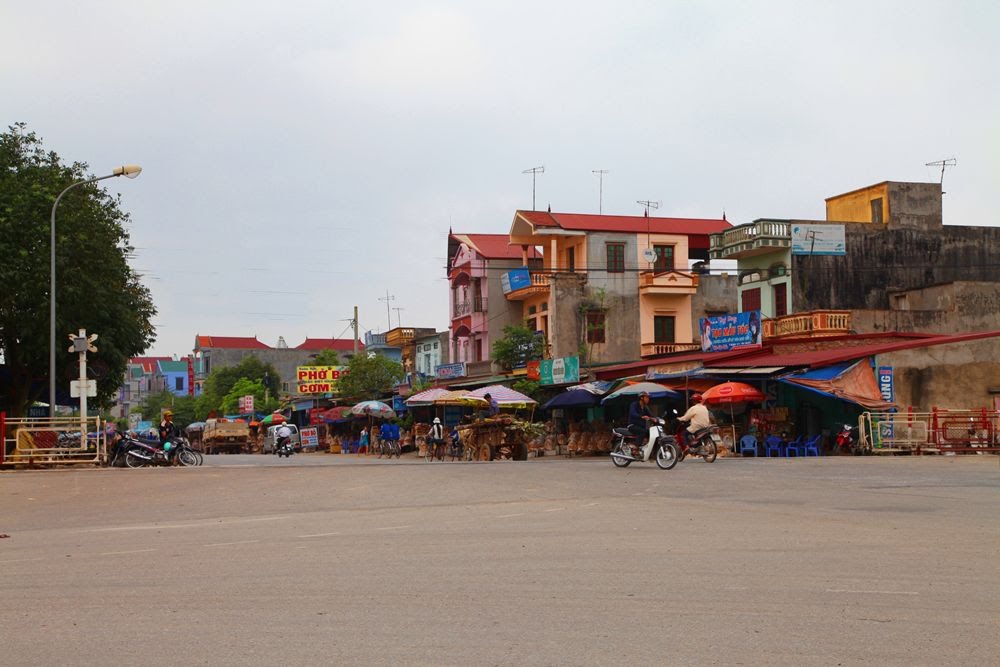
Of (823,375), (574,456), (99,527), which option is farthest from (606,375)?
(99,527)

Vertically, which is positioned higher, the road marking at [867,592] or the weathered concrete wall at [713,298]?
the weathered concrete wall at [713,298]

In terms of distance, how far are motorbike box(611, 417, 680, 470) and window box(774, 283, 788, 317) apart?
26.0m

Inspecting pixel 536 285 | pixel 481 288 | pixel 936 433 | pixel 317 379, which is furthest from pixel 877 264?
pixel 317 379

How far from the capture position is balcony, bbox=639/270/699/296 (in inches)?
2274

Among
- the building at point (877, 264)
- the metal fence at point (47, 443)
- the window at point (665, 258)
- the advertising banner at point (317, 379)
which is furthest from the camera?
the advertising banner at point (317, 379)

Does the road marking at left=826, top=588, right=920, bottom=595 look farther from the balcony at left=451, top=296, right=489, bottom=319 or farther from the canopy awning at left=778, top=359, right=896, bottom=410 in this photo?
the balcony at left=451, top=296, right=489, bottom=319

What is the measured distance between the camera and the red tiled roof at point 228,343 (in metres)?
130

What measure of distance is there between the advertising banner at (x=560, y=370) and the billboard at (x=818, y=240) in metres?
11.5

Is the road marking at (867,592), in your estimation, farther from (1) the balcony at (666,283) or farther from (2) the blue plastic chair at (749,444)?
(1) the balcony at (666,283)

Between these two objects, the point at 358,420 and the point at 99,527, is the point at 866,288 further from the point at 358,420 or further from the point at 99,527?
the point at 99,527

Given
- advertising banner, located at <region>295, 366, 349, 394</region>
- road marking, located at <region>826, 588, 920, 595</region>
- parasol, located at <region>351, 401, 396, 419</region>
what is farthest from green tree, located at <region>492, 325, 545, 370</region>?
road marking, located at <region>826, 588, 920, 595</region>

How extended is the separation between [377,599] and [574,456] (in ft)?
110

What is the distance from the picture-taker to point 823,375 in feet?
107

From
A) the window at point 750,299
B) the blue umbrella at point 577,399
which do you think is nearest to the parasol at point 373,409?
the blue umbrella at point 577,399
